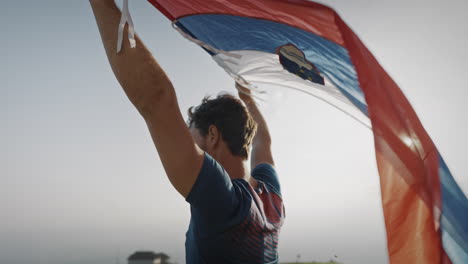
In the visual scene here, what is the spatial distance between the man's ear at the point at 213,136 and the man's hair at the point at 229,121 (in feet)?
0.09

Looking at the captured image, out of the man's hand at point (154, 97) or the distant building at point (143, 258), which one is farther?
the distant building at point (143, 258)

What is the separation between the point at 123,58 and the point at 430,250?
77.2 inches

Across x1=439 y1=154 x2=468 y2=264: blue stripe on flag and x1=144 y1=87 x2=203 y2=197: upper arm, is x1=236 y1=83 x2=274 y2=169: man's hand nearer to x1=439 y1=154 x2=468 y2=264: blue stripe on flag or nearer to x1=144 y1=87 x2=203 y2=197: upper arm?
x1=439 y1=154 x2=468 y2=264: blue stripe on flag

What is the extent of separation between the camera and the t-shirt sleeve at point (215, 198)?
2107 millimetres

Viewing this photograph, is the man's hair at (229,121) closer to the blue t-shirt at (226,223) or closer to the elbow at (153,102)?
the blue t-shirt at (226,223)

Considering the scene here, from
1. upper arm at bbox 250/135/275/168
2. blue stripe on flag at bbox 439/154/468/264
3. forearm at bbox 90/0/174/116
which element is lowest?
blue stripe on flag at bbox 439/154/468/264

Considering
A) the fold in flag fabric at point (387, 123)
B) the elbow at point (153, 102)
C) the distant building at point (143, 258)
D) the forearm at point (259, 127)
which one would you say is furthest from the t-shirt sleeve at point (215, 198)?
the distant building at point (143, 258)

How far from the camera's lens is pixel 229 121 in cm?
310

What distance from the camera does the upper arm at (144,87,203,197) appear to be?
5.84 ft

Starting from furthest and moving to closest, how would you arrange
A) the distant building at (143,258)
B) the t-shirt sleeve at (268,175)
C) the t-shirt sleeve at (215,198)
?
the distant building at (143,258) → the t-shirt sleeve at (268,175) → the t-shirt sleeve at (215,198)

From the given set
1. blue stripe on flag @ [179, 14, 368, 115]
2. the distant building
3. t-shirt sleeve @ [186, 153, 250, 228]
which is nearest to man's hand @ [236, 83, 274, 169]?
blue stripe on flag @ [179, 14, 368, 115]

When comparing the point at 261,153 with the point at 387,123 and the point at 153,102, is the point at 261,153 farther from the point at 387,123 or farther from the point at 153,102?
the point at 153,102

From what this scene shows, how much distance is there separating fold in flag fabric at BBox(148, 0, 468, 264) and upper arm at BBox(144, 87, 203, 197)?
109cm

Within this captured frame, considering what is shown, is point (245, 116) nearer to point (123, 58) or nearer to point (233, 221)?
point (233, 221)
